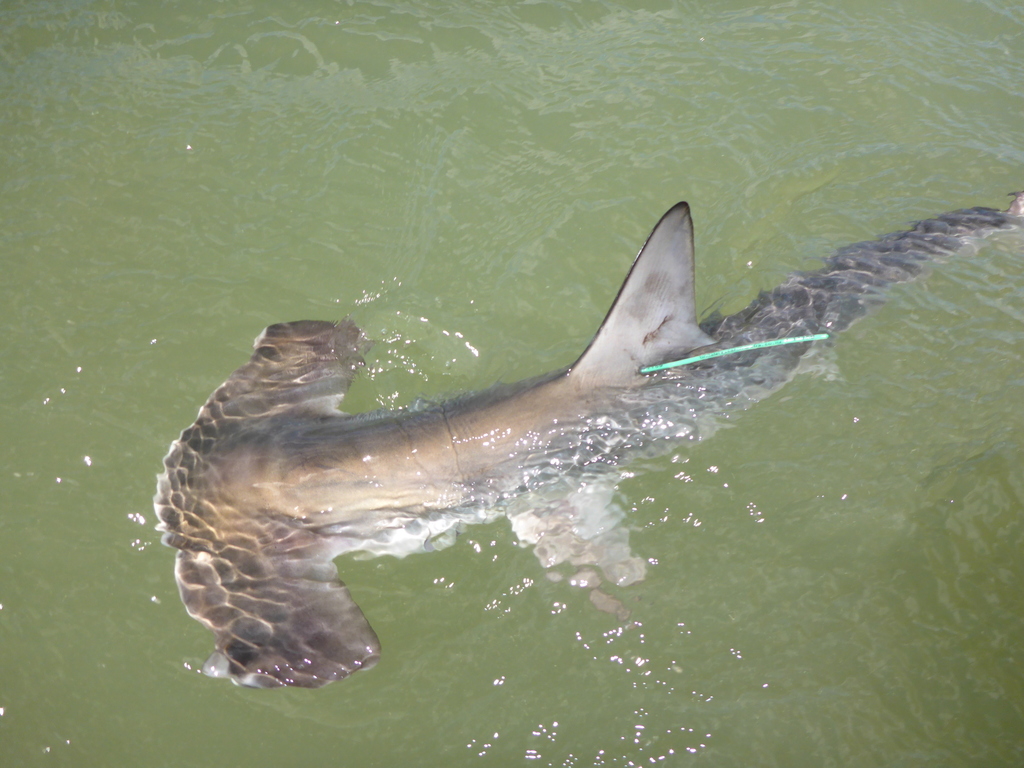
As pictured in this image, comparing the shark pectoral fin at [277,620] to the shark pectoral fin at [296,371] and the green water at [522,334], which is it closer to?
the green water at [522,334]

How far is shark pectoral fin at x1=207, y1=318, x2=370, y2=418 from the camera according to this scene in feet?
13.0

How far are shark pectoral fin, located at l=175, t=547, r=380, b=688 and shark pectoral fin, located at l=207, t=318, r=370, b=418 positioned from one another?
0.83m

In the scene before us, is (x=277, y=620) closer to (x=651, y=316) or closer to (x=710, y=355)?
(x=651, y=316)

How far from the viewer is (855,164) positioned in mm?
5324

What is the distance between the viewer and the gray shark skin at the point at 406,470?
3.29 meters

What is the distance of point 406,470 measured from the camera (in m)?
3.47

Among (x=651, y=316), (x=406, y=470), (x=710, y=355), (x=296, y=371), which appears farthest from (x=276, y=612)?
(x=710, y=355)

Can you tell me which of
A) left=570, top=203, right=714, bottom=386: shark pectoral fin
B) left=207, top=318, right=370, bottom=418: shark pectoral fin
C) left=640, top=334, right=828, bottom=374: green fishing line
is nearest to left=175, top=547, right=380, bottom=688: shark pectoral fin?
left=207, top=318, right=370, bottom=418: shark pectoral fin

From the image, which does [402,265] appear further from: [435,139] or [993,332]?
[993,332]

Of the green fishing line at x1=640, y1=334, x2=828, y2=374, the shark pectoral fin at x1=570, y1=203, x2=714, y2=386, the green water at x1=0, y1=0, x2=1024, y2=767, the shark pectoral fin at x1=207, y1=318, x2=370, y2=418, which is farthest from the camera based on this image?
the shark pectoral fin at x1=207, y1=318, x2=370, y2=418

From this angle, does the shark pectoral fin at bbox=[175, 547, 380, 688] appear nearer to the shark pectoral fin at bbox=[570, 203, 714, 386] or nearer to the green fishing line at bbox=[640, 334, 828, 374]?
the shark pectoral fin at bbox=[570, 203, 714, 386]

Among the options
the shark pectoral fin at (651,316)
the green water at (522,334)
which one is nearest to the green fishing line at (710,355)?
the shark pectoral fin at (651,316)

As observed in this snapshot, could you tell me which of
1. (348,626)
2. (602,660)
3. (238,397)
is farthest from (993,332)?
(238,397)

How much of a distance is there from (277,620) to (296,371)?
4.47 feet
